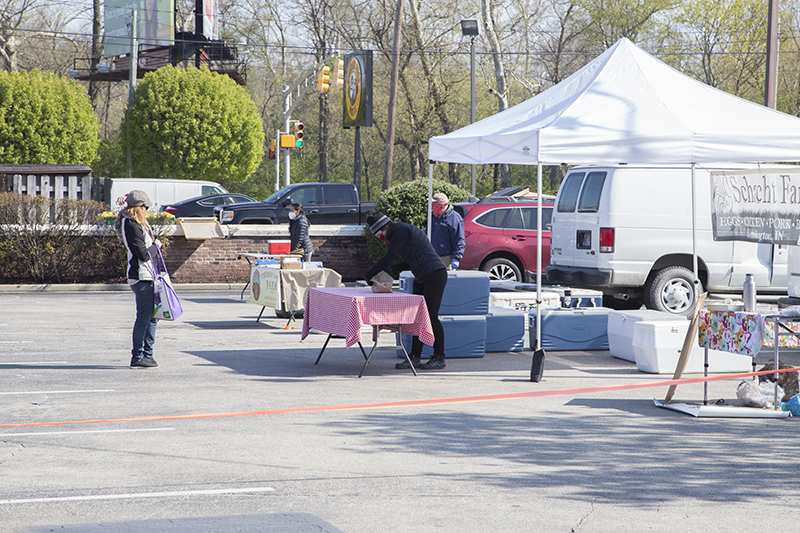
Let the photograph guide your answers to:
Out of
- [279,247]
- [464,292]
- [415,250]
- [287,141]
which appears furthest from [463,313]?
[287,141]

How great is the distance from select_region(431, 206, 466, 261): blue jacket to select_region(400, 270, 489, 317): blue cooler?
2.20m

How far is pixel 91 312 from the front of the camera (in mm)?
15312

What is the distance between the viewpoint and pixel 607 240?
13508 millimetres

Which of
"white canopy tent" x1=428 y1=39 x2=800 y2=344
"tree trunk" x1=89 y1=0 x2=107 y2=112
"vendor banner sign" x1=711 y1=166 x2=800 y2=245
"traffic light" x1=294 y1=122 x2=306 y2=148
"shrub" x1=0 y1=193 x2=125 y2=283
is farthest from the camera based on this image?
"tree trunk" x1=89 y1=0 x2=107 y2=112

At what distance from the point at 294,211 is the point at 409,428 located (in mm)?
10082

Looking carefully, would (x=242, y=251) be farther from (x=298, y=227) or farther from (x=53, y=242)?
(x=298, y=227)

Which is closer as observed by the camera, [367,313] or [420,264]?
[367,313]

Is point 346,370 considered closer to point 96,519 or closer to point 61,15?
point 96,519

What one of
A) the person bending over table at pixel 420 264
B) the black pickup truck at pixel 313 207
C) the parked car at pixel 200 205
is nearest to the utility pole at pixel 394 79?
the black pickup truck at pixel 313 207

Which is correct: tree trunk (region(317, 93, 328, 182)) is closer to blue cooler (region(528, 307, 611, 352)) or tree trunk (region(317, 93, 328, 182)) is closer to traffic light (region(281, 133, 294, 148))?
traffic light (region(281, 133, 294, 148))

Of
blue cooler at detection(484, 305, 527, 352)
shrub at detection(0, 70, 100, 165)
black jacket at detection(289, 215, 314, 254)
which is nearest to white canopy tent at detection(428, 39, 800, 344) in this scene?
blue cooler at detection(484, 305, 527, 352)

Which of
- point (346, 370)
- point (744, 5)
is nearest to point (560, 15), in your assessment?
point (744, 5)

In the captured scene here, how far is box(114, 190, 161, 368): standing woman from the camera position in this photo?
984cm

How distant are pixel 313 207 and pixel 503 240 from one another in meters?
8.72
